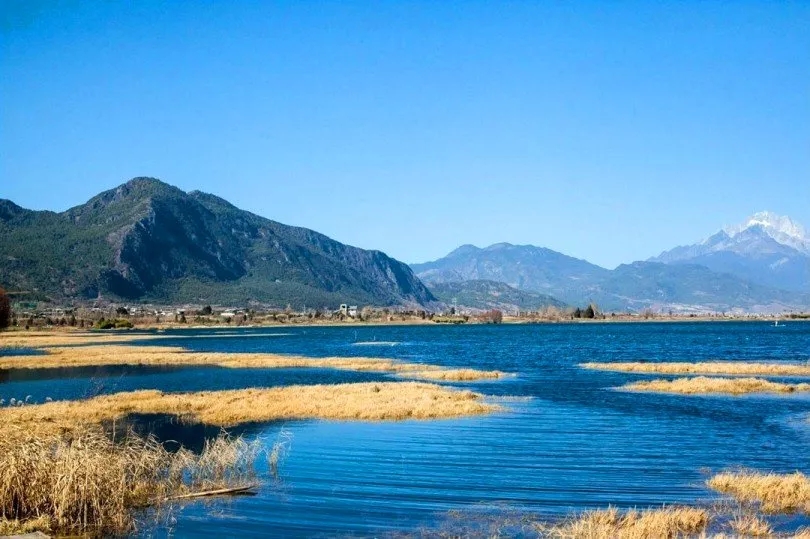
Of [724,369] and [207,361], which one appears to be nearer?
[724,369]

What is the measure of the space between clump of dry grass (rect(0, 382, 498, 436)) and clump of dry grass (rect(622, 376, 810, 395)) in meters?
17.5

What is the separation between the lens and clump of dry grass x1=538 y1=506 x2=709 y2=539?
69.5ft

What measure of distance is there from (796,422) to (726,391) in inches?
684

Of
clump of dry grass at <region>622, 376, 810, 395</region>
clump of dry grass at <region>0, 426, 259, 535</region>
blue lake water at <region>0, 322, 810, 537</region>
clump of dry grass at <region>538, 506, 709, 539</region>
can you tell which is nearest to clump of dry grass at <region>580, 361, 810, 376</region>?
clump of dry grass at <region>622, 376, 810, 395</region>

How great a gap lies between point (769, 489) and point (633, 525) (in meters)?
7.83

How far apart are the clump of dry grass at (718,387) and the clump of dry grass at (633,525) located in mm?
40554

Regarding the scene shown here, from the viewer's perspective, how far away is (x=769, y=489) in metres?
26.9

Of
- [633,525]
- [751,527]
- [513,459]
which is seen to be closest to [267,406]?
[513,459]

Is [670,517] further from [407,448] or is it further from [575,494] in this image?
[407,448]

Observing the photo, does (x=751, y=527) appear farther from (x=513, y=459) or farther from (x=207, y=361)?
(x=207, y=361)

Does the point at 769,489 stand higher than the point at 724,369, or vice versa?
the point at 769,489

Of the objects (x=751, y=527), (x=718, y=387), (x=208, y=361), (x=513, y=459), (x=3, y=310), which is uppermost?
(x=3, y=310)

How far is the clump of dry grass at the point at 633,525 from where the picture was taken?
69.5 ft

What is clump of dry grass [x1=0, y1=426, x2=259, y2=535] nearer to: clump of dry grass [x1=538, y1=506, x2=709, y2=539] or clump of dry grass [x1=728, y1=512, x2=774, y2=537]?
clump of dry grass [x1=538, y1=506, x2=709, y2=539]
